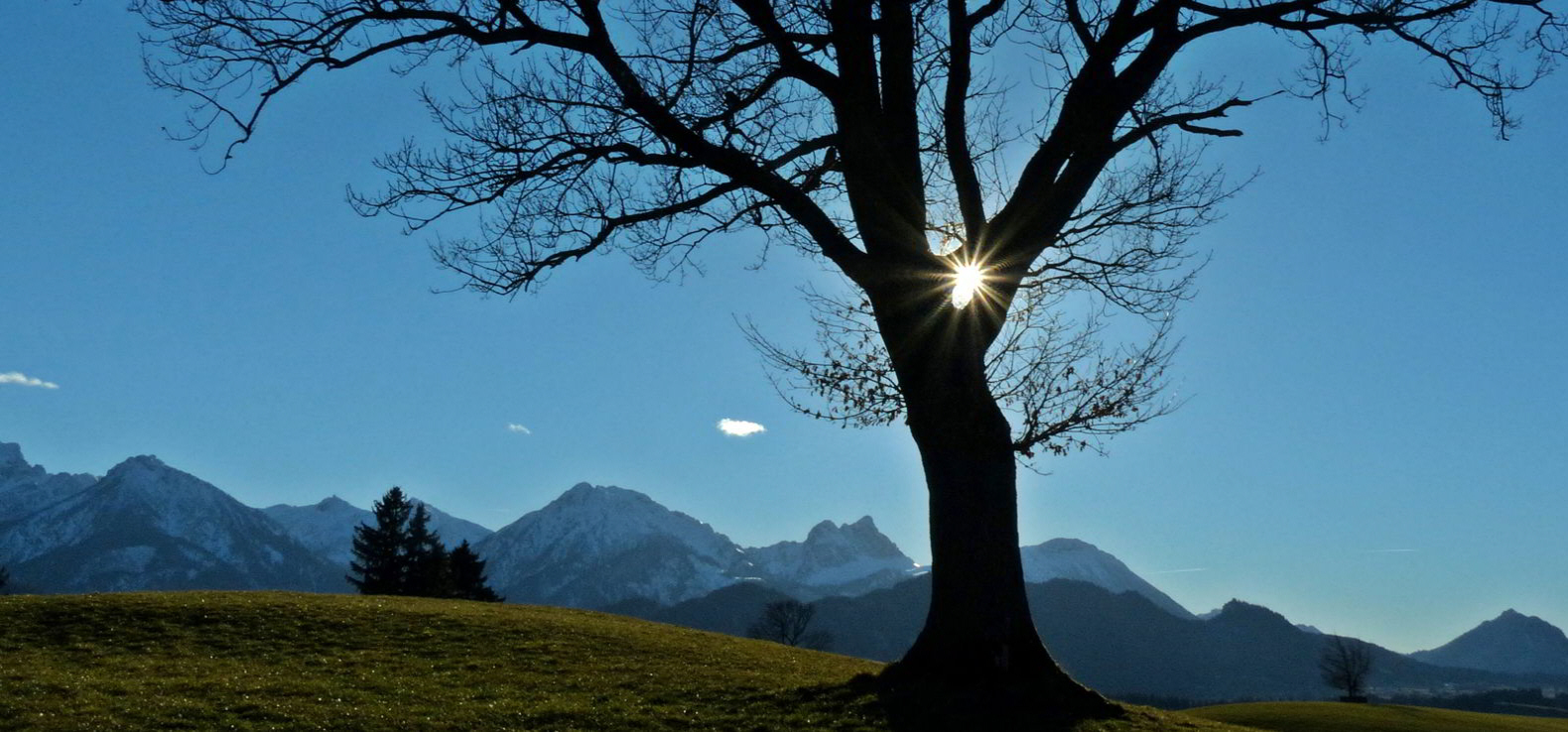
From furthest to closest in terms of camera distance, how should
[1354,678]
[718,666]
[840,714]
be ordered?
[1354,678] → [718,666] → [840,714]

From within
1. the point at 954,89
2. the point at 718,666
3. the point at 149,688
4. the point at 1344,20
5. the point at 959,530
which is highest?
the point at 1344,20

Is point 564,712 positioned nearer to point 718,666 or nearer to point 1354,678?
point 718,666

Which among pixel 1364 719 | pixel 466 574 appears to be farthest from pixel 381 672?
pixel 466 574

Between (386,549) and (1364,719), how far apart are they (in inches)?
2835

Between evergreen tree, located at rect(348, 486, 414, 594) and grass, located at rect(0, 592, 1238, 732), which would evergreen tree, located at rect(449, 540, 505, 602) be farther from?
grass, located at rect(0, 592, 1238, 732)

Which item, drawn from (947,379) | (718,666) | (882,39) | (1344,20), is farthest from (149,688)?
(1344,20)

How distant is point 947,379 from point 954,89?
442cm

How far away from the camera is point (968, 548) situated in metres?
15.1

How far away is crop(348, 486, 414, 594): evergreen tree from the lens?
287ft

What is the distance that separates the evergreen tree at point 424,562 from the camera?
3295 inches

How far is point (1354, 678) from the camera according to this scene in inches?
4018

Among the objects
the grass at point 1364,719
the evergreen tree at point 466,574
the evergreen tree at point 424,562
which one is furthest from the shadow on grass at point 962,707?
the evergreen tree at point 466,574

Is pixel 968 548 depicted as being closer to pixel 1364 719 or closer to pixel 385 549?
pixel 1364 719

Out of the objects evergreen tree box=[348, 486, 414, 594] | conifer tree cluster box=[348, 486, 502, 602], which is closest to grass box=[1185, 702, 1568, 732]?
conifer tree cluster box=[348, 486, 502, 602]
